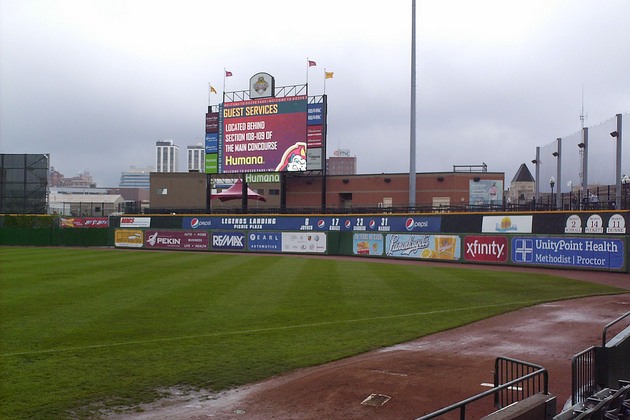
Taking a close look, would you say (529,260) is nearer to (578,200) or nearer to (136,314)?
(578,200)

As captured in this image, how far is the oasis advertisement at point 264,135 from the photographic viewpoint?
1938 inches

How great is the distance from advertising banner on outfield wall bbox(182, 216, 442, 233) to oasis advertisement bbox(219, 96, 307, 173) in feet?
15.0

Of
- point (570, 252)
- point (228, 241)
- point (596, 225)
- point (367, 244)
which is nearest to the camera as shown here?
point (570, 252)

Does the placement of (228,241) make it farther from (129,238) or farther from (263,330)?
(263,330)

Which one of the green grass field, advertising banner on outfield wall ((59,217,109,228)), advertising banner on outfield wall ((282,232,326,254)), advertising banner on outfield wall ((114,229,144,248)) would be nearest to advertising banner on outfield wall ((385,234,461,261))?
advertising banner on outfield wall ((282,232,326,254))

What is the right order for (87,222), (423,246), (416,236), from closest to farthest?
(423,246), (416,236), (87,222)

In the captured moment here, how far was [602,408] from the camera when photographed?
6.67 meters

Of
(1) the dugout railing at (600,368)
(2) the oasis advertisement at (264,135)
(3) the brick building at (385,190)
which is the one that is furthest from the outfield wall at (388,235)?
(1) the dugout railing at (600,368)

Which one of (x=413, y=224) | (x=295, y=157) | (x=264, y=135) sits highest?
(x=264, y=135)

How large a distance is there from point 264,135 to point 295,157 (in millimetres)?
3627

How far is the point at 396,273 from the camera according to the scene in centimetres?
2903

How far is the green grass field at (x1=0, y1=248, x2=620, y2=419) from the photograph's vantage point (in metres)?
9.77

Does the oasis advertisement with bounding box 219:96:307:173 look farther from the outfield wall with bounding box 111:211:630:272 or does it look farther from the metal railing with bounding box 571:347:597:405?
the metal railing with bounding box 571:347:597:405

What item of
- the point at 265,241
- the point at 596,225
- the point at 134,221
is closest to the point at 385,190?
the point at 265,241
